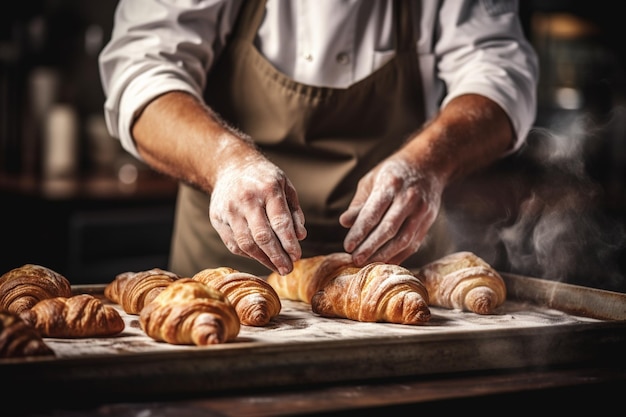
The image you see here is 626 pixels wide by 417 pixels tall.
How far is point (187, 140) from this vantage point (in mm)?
2348

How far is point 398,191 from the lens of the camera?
7.22ft

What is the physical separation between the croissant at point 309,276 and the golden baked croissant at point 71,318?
0.60 metres

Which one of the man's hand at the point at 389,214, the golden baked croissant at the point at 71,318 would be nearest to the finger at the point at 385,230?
the man's hand at the point at 389,214

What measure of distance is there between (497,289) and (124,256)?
2585 mm

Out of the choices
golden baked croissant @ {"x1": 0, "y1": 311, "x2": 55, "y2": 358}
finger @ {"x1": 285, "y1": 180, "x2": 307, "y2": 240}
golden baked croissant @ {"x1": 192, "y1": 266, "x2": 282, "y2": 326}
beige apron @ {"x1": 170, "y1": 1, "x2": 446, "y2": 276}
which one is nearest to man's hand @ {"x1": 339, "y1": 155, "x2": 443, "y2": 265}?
finger @ {"x1": 285, "y1": 180, "x2": 307, "y2": 240}

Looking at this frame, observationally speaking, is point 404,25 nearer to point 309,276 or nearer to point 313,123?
point 313,123

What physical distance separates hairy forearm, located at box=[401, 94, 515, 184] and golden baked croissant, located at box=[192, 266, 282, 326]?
0.62m

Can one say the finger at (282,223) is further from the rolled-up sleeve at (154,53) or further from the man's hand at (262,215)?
the rolled-up sleeve at (154,53)

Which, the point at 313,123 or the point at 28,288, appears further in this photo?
the point at 313,123

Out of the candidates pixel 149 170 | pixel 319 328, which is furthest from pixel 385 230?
pixel 149 170

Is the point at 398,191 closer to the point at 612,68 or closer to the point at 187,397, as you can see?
the point at 187,397

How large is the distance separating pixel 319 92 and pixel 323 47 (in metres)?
0.16

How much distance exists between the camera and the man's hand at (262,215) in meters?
1.95

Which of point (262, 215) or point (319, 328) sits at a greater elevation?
point (262, 215)
